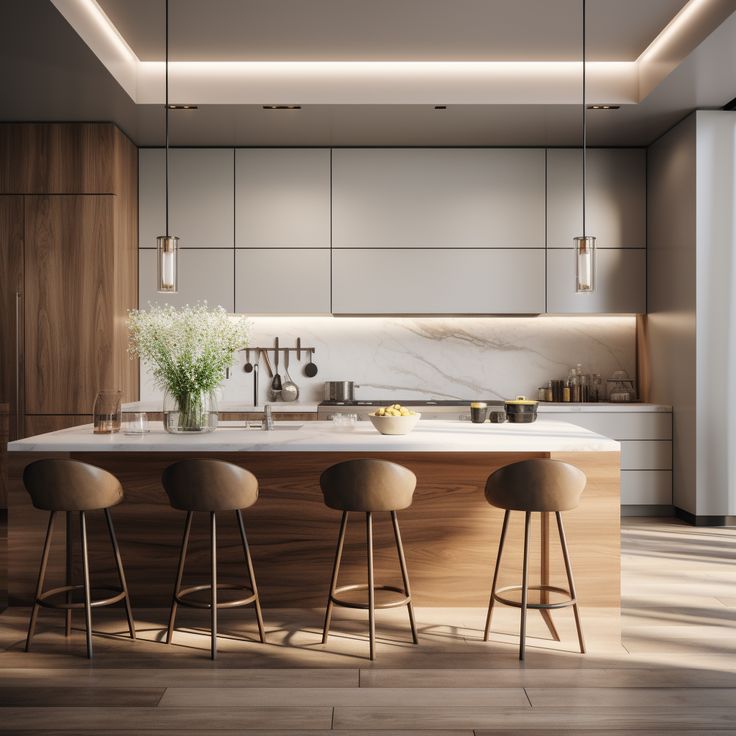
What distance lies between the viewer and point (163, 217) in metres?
5.62

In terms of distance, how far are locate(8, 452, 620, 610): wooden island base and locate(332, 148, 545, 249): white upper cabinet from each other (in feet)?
8.73

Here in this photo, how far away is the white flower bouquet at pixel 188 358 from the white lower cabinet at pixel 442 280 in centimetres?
232

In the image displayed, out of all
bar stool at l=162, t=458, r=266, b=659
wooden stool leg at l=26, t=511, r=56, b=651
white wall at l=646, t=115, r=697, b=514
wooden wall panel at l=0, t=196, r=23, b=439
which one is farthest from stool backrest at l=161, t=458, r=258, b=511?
white wall at l=646, t=115, r=697, b=514

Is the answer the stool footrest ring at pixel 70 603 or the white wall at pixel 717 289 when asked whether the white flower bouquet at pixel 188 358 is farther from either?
the white wall at pixel 717 289

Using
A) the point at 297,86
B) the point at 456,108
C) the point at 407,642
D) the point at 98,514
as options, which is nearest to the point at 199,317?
the point at 98,514

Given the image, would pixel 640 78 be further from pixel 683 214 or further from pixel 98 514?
pixel 98 514

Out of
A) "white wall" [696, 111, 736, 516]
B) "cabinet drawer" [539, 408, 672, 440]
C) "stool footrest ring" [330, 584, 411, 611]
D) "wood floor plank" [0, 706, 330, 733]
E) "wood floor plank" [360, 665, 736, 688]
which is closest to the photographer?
"wood floor plank" [0, 706, 330, 733]

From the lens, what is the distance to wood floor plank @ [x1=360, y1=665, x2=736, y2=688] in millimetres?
2662

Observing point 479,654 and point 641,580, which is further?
point 641,580

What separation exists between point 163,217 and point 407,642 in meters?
3.76

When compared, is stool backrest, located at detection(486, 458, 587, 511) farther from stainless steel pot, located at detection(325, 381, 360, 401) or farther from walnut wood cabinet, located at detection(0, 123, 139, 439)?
walnut wood cabinet, located at detection(0, 123, 139, 439)

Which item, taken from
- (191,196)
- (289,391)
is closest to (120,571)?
(289,391)

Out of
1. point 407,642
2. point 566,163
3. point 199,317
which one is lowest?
point 407,642

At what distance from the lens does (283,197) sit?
566cm
